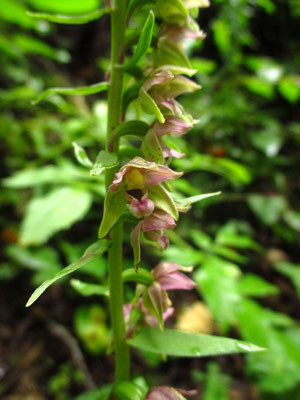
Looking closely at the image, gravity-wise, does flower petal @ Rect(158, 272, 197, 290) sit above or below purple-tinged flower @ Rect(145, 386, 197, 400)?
above

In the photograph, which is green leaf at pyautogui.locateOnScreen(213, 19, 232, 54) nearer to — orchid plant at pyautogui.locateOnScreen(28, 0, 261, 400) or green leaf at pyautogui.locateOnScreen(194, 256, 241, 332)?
green leaf at pyautogui.locateOnScreen(194, 256, 241, 332)

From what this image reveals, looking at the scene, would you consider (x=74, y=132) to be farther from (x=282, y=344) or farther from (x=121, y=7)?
(x=282, y=344)

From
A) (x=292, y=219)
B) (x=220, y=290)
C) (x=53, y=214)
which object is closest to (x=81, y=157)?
(x=53, y=214)

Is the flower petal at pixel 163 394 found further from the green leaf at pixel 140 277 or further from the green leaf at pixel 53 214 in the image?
the green leaf at pixel 53 214

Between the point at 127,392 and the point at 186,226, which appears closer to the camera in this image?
the point at 127,392

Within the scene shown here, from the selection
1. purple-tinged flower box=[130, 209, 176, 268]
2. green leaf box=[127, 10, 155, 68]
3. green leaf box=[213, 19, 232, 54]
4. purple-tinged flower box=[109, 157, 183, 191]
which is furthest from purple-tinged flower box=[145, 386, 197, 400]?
green leaf box=[213, 19, 232, 54]

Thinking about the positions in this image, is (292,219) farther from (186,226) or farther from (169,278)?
(169,278)
